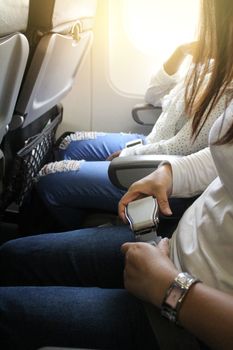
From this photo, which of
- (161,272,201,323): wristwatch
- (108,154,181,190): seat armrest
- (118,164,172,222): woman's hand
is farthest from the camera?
(108,154,181,190): seat armrest

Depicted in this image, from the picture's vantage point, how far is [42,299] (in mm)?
755

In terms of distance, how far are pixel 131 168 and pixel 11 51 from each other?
1.45 feet

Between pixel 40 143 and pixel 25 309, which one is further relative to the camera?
pixel 40 143

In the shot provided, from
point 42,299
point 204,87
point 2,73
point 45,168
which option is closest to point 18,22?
point 2,73

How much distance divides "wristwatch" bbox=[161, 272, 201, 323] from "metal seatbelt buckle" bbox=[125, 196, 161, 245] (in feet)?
0.60

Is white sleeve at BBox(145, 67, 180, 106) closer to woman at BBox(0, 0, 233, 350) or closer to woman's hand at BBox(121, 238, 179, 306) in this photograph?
woman at BBox(0, 0, 233, 350)

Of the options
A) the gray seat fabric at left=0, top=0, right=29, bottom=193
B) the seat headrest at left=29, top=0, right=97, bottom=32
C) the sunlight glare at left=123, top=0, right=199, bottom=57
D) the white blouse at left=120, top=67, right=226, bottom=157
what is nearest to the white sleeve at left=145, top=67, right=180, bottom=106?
the white blouse at left=120, top=67, right=226, bottom=157

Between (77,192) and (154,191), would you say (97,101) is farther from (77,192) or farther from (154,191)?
(154,191)

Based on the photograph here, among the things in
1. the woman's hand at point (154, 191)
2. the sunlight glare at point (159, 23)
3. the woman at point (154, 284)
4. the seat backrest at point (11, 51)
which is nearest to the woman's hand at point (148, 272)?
the woman at point (154, 284)

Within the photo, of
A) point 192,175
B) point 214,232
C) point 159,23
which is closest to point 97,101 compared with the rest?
point 159,23

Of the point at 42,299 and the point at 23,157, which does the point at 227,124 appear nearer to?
the point at 42,299

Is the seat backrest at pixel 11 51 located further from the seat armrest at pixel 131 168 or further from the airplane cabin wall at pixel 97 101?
the airplane cabin wall at pixel 97 101

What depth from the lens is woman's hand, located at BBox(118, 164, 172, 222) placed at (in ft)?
3.00

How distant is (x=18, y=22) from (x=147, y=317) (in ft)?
2.14
